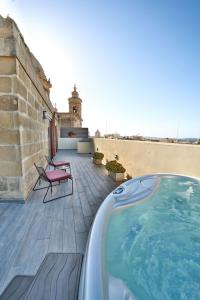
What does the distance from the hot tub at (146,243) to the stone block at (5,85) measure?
7.85ft

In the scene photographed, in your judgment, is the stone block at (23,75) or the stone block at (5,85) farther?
the stone block at (23,75)

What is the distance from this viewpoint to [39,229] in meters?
1.99

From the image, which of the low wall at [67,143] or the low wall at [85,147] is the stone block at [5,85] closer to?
the low wall at [85,147]

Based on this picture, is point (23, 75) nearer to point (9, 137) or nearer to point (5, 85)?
point (5, 85)

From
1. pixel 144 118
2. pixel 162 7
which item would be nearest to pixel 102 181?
pixel 162 7

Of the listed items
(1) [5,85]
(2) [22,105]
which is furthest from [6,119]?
(1) [5,85]

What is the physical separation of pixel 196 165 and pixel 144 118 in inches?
544

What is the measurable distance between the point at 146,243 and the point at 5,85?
314cm

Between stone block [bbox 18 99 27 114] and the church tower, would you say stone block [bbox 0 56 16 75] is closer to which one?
stone block [bbox 18 99 27 114]

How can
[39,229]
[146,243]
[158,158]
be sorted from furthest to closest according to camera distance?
1. [158,158]
2. [39,229]
3. [146,243]

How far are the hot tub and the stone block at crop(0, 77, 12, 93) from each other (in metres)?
2.39

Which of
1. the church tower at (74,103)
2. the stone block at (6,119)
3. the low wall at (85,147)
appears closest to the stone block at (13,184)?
the stone block at (6,119)

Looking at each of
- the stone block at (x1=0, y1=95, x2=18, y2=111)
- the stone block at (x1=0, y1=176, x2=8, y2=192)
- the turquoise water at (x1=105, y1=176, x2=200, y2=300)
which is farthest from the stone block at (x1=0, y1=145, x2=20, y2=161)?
the turquoise water at (x1=105, y1=176, x2=200, y2=300)

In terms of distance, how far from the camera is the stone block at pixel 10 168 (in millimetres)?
2609
